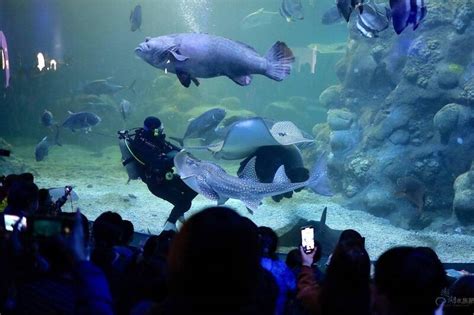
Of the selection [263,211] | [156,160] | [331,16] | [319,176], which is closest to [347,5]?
[319,176]

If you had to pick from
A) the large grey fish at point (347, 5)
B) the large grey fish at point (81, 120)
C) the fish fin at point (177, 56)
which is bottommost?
the fish fin at point (177, 56)

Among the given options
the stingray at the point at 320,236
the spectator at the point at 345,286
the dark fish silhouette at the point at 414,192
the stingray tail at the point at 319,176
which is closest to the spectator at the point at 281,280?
the spectator at the point at 345,286

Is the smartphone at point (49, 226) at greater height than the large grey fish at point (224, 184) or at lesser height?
lesser

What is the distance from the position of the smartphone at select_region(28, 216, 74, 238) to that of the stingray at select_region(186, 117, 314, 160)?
423cm

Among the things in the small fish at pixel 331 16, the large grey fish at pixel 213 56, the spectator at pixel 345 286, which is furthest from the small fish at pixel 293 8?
the spectator at pixel 345 286

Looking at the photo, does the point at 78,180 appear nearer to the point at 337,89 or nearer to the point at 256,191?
the point at 256,191

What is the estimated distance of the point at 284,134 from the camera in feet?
20.7

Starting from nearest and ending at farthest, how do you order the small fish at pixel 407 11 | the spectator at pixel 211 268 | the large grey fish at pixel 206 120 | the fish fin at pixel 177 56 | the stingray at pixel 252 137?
the spectator at pixel 211 268, the small fish at pixel 407 11, the fish fin at pixel 177 56, the stingray at pixel 252 137, the large grey fish at pixel 206 120

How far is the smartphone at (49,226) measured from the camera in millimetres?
1591

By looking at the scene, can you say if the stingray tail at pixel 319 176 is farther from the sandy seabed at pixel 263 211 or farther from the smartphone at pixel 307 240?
the smartphone at pixel 307 240

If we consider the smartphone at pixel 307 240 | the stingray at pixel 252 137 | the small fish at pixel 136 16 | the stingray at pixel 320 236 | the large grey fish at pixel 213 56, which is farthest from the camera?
the small fish at pixel 136 16

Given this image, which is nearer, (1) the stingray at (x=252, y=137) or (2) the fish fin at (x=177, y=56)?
(2) the fish fin at (x=177, y=56)

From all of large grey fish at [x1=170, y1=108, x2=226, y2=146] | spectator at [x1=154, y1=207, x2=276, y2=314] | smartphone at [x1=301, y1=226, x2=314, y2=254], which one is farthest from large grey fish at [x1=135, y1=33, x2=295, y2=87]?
large grey fish at [x1=170, y1=108, x2=226, y2=146]

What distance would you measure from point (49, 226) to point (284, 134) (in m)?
4.93
